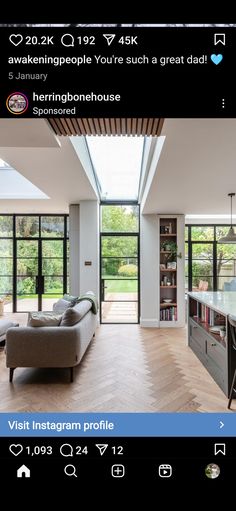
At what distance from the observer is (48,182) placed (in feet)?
11.7

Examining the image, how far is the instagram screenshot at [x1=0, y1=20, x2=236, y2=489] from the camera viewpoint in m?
0.47

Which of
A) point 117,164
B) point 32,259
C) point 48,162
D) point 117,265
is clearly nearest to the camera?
point 48,162

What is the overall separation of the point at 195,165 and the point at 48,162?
156 centimetres

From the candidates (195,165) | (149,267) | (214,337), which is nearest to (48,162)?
(195,165)

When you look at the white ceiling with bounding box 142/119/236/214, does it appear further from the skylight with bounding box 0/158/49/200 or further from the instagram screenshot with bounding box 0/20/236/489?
the skylight with bounding box 0/158/49/200
